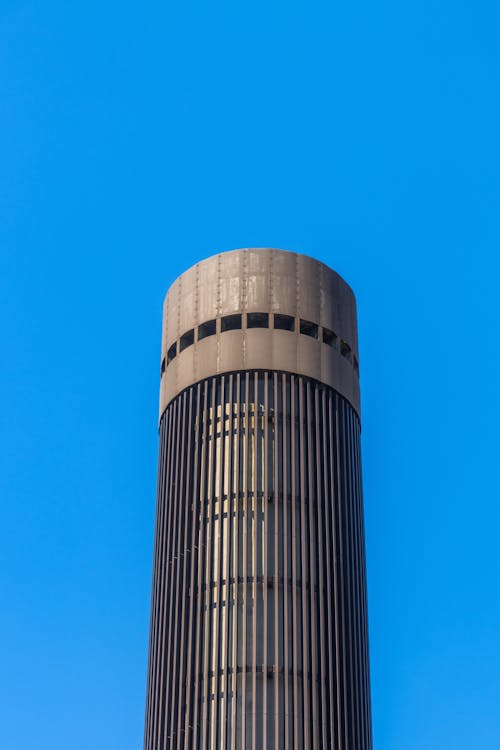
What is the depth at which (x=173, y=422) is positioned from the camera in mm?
86125

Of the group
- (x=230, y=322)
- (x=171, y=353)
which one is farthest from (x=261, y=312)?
(x=171, y=353)

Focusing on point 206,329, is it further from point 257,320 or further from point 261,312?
point 261,312

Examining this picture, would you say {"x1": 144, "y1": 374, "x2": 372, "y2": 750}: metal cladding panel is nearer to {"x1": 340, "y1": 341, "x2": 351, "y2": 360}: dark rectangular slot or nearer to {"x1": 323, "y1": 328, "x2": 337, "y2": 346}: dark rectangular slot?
{"x1": 323, "y1": 328, "x2": 337, "y2": 346}: dark rectangular slot

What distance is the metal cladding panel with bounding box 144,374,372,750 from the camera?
7444cm

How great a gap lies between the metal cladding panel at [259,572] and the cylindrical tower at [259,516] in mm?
90

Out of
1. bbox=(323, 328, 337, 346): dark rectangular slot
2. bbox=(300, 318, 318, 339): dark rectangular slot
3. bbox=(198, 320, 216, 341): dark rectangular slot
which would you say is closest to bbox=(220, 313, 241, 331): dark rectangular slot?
bbox=(198, 320, 216, 341): dark rectangular slot

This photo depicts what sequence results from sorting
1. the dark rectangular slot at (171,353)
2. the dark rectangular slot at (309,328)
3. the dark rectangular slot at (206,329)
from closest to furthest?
the dark rectangular slot at (309,328) < the dark rectangular slot at (206,329) < the dark rectangular slot at (171,353)

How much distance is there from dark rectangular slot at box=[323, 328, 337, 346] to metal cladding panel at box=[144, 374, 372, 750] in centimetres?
351

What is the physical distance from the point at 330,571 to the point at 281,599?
3.82 meters

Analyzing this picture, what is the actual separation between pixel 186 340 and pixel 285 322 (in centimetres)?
679

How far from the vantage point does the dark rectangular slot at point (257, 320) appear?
85.5 meters

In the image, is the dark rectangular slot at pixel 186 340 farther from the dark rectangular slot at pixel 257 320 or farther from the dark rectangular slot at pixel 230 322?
the dark rectangular slot at pixel 257 320

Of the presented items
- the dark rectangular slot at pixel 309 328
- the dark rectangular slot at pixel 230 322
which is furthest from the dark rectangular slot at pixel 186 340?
the dark rectangular slot at pixel 309 328

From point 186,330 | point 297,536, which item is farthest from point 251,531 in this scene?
point 186,330
